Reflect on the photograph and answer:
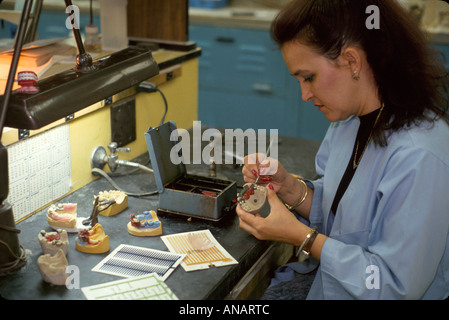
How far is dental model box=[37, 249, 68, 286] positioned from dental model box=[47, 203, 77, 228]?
0.74 feet

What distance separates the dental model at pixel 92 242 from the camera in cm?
140

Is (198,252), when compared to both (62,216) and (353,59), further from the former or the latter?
(353,59)

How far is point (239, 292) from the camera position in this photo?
1391 mm

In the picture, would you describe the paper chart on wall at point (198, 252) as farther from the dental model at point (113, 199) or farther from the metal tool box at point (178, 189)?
the dental model at point (113, 199)

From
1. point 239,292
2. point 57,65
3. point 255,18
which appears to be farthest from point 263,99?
point 239,292

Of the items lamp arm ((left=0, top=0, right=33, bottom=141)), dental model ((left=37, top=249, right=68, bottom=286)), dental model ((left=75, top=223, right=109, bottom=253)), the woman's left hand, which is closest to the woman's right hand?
the woman's left hand

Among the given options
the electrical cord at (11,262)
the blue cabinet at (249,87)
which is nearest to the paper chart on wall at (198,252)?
the electrical cord at (11,262)

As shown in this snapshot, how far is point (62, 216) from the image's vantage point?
152 centimetres

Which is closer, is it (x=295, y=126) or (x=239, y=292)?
(x=239, y=292)

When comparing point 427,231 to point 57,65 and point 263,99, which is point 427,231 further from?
point 263,99

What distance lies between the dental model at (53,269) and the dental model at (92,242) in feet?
0.39

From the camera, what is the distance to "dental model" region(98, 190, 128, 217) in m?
1.61

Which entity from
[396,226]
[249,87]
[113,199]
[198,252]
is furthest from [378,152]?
[249,87]
